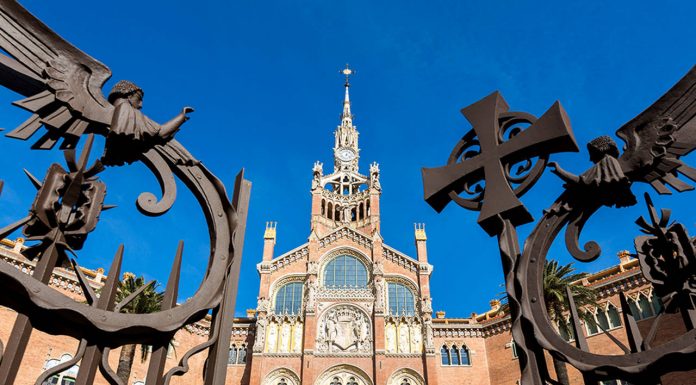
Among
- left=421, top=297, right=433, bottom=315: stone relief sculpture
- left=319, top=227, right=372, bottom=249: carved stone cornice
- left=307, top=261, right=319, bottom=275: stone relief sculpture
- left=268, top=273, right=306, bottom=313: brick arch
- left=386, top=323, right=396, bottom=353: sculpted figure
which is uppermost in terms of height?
left=319, top=227, right=372, bottom=249: carved stone cornice

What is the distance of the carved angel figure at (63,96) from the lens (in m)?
3.03

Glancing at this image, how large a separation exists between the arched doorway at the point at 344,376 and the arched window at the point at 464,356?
7266mm

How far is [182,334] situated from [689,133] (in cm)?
3572

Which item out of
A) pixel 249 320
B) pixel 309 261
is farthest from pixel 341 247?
pixel 249 320

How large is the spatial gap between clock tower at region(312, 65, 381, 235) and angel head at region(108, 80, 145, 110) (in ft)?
124

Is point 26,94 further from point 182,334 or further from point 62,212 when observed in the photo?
point 182,334

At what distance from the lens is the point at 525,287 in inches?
139

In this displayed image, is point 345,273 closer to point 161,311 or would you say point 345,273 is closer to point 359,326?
point 359,326

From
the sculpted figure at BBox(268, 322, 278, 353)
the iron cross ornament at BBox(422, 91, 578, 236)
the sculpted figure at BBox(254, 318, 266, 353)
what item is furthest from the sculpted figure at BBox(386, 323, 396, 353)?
the iron cross ornament at BBox(422, 91, 578, 236)

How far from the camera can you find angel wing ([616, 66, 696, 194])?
357 cm

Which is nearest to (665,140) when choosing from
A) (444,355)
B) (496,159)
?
(496,159)

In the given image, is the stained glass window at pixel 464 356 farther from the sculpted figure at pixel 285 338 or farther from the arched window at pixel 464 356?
the sculpted figure at pixel 285 338

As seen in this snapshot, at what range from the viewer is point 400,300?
125 feet

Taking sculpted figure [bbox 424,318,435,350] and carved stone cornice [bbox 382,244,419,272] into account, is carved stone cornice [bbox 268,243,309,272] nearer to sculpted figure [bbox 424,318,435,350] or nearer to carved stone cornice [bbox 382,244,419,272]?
carved stone cornice [bbox 382,244,419,272]
